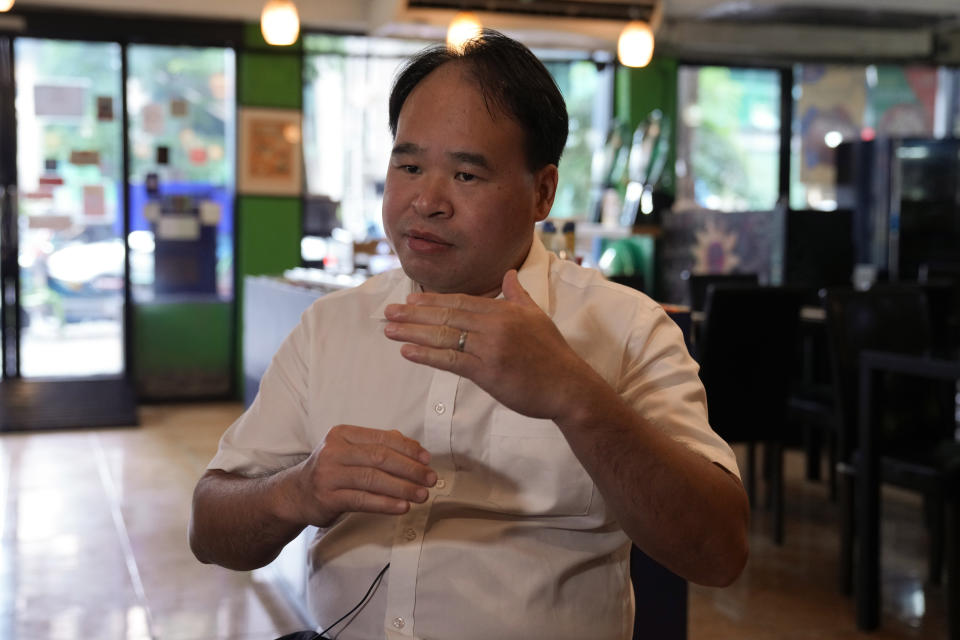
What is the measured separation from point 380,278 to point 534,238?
23 centimetres

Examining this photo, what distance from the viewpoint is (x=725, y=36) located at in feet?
25.3

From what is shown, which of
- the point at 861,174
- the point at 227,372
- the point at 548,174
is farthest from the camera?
the point at 861,174

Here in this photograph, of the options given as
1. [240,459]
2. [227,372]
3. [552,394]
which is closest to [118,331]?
[227,372]

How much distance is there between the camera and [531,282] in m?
1.40

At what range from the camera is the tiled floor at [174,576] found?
3.15 meters

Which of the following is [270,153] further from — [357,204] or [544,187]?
[544,187]

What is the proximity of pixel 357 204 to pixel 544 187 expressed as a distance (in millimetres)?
6235

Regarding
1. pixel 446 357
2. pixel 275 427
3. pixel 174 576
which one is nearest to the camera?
pixel 446 357

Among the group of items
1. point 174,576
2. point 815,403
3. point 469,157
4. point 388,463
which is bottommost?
point 174,576

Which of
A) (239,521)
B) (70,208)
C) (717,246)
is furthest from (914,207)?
(239,521)

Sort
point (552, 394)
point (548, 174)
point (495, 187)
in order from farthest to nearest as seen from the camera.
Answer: point (548, 174), point (495, 187), point (552, 394)

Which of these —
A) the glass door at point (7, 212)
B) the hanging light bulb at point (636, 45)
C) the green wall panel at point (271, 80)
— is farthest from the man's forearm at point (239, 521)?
the green wall panel at point (271, 80)

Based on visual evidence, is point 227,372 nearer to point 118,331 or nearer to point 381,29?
point 118,331

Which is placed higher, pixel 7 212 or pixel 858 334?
pixel 7 212
